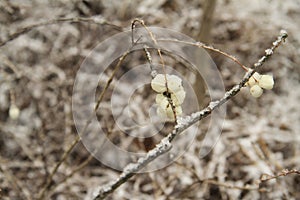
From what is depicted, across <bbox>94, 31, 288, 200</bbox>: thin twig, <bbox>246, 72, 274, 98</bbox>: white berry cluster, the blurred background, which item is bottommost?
<bbox>94, 31, 288, 200</bbox>: thin twig

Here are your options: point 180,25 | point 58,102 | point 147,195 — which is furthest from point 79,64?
point 147,195

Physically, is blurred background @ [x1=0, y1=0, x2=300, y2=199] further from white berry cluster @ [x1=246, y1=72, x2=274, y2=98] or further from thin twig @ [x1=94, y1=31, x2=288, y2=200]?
white berry cluster @ [x1=246, y1=72, x2=274, y2=98]

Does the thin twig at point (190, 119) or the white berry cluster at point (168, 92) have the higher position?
the white berry cluster at point (168, 92)

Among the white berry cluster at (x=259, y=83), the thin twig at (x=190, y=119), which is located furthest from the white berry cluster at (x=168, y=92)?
the white berry cluster at (x=259, y=83)

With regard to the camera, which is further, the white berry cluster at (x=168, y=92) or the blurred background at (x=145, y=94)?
the blurred background at (x=145, y=94)

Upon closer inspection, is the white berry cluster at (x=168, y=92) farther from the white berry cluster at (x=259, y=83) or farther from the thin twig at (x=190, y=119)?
the white berry cluster at (x=259, y=83)

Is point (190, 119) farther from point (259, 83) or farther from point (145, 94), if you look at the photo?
point (145, 94)

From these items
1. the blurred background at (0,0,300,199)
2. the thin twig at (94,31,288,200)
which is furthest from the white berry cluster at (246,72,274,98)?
the blurred background at (0,0,300,199)

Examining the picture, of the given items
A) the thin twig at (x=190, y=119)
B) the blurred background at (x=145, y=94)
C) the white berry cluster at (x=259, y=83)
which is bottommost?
the thin twig at (x=190, y=119)
